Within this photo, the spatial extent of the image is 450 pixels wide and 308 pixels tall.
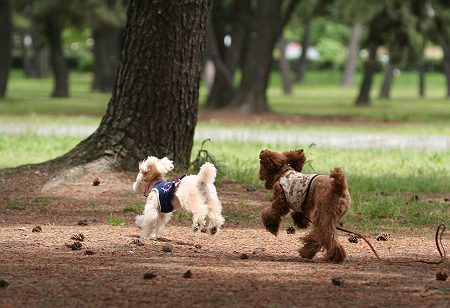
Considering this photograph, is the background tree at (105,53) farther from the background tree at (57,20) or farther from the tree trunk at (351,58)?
the tree trunk at (351,58)

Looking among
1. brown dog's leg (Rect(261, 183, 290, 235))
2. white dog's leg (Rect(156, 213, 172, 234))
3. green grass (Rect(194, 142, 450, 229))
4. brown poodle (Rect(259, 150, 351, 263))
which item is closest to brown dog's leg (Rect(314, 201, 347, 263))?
brown poodle (Rect(259, 150, 351, 263))

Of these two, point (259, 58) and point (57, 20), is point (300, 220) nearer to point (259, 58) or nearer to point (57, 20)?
point (259, 58)

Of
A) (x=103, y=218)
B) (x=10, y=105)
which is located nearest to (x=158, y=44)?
(x=103, y=218)

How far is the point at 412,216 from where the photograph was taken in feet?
37.2

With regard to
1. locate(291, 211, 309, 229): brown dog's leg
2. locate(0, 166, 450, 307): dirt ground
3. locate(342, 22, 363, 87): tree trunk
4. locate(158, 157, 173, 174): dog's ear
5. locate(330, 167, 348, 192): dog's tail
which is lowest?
locate(342, 22, 363, 87): tree trunk

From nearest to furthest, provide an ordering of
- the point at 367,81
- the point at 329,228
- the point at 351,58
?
the point at 329,228 → the point at 367,81 → the point at 351,58

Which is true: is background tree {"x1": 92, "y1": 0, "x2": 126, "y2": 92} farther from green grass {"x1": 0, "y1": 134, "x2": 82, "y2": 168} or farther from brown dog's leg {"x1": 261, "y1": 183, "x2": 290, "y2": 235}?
brown dog's leg {"x1": 261, "y1": 183, "x2": 290, "y2": 235}

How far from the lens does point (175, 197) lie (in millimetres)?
8953

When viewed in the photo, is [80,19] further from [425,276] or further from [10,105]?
[425,276]

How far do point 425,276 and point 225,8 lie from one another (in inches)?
A: 1193

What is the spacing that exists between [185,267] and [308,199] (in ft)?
3.61

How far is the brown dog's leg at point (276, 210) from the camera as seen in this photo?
8.39 metres

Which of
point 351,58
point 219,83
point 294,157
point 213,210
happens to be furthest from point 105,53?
point 294,157

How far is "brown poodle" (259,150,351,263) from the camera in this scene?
7922 millimetres
